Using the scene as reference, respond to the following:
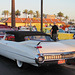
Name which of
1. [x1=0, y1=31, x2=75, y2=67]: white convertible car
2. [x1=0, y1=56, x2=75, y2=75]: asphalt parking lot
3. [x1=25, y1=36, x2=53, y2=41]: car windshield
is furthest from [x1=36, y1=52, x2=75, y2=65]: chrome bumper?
[x1=25, y1=36, x2=53, y2=41]: car windshield

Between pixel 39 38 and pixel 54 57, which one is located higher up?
pixel 39 38

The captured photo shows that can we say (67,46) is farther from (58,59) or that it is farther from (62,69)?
(62,69)

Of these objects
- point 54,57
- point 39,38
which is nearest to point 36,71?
point 54,57

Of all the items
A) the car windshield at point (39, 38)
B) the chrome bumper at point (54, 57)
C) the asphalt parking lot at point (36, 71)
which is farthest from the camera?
the car windshield at point (39, 38)

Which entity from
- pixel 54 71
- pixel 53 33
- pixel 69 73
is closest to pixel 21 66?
pixel 54 71

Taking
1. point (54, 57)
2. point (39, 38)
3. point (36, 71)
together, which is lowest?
point (36, 71)

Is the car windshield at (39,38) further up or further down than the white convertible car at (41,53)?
further up

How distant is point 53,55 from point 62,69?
1195mm

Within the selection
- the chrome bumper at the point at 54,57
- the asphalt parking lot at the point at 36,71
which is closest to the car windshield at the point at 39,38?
the asphalt parking lot at the point at 36,71

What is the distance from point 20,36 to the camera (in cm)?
612

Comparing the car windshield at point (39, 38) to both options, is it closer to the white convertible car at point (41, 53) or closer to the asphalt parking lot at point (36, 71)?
the white convertible car at point (41, 53)

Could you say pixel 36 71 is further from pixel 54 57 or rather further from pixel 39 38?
pixel 39 38

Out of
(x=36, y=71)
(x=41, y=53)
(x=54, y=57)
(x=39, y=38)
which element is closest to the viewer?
(x=41, y=53)

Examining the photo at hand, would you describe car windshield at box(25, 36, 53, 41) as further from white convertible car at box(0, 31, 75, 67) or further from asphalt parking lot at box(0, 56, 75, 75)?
asphalt parking lot at box(0, 56, 75, 75)
